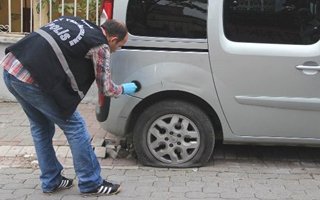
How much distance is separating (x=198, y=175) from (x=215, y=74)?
927 mm

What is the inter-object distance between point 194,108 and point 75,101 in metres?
1.26

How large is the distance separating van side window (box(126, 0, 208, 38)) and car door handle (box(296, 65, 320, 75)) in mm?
888

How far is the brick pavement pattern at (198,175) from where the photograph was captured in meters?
4.55

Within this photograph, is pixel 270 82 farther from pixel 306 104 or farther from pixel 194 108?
pixel 194 108

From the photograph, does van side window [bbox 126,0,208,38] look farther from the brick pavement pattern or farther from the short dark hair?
the brick pavement pattern

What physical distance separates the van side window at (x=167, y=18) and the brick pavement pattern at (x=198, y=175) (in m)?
1.27

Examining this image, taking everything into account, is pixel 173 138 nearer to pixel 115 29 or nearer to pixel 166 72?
pixel 166 72

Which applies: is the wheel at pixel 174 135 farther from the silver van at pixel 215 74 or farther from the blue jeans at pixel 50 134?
the blue jeans at pixel 50 134

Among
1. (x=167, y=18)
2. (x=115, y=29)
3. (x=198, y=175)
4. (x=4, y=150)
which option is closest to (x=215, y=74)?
(x=167, y=18)

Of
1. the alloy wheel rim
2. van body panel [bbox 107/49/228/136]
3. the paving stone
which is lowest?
the paving stone

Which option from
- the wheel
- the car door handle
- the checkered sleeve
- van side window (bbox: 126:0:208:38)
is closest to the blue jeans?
the checkered sleeve

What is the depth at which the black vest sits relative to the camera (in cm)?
410

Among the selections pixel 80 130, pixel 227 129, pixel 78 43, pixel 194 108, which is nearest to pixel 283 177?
pixel 227 129

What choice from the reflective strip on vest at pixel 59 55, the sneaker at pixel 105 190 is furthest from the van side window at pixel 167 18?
the sneaker at pixel 105 190
